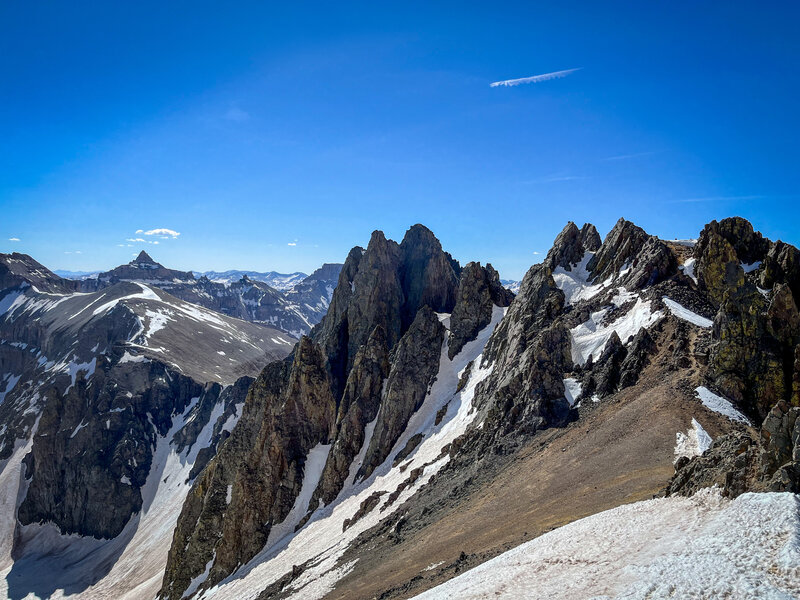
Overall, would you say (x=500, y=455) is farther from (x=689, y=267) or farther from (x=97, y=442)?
(x=97, y=442)

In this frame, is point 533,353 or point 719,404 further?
point 533,353

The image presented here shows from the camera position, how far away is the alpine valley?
2003cm

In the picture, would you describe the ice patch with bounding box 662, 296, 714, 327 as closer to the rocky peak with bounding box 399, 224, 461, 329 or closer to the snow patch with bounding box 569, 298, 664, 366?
the snow patch with bounding box 569, 298, 664, 366

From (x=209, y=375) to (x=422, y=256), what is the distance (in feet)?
375

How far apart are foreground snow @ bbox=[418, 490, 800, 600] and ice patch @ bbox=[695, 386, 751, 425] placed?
13961 millimetres

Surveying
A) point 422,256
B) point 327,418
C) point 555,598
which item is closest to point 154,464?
point 327,418

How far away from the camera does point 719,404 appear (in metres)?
33.2

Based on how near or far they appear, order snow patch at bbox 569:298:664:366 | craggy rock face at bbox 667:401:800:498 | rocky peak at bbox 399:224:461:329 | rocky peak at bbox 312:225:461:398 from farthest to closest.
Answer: rocky peak at bbox 399:224:461:329, rocky peak at bbox 312:225:461:398, snow patch at bbox 569:298:664:366, craggy rock face at bbox 667:401:800:498

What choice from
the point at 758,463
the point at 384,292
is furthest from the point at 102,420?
the point at 758,463

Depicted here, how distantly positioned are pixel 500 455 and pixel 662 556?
26.6 m

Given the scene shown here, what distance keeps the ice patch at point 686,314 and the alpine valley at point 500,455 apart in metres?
0.24

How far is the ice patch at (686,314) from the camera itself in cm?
4150

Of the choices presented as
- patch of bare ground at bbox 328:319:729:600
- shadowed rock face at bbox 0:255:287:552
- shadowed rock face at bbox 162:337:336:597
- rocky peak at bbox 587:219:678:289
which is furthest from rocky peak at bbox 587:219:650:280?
shadowed rock face at bbox 0:255:287:552

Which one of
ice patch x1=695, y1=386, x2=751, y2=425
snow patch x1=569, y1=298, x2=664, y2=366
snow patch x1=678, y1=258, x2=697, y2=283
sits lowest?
ice patch x1=695, y1=386, x2=751, y2=425
